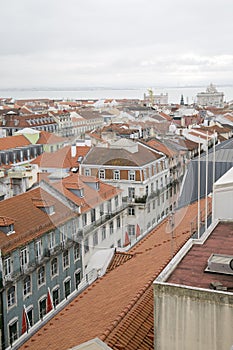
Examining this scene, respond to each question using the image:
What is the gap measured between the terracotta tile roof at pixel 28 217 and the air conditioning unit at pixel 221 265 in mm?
4490

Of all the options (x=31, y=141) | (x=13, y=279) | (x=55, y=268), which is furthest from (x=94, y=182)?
(x=31, y=141)

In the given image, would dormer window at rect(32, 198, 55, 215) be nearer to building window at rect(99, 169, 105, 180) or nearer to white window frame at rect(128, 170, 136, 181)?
building window at rect(99, 169, 105, 180)

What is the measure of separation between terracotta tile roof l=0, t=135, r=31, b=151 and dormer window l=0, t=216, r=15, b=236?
13821 mm

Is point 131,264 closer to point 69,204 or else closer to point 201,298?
point 69,204

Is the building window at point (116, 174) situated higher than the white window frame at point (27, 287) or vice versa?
the building window at point (116, 174)

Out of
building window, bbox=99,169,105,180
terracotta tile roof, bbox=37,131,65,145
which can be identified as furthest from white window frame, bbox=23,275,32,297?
terracotta tile roof, bbox=37,131,65,145

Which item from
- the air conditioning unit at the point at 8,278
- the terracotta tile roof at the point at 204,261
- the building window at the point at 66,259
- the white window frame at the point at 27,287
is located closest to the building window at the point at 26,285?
the white window frame at the point at 27,287

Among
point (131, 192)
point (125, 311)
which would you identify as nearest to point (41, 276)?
point (131, 192)

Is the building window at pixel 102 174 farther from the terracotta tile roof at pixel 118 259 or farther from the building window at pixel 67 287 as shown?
the building window at pixel 67 287

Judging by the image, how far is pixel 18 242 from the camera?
8.90m

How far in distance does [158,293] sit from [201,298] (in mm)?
302

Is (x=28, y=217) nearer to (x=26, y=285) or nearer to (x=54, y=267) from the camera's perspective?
(x=54, y=267)

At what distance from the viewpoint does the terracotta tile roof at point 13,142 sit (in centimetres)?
2310

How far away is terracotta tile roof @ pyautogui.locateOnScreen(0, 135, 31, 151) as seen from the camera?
2310cm
